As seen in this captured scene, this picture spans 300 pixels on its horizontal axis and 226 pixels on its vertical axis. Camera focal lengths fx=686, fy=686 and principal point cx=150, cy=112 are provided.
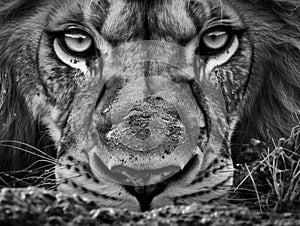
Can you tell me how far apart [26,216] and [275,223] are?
728mm

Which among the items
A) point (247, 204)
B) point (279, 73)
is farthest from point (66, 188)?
point (279, 73)

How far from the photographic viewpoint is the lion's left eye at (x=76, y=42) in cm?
332

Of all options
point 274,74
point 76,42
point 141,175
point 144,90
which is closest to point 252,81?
point 274,74

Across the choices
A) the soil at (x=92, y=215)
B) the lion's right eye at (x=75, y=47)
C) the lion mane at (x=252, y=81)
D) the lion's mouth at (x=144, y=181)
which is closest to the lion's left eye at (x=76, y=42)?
the lion's right eye at (x=75, y=47)

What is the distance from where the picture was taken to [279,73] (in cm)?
374

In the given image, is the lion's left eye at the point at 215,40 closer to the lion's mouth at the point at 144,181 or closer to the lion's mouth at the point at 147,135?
the lion's mouth at the point at 147,135

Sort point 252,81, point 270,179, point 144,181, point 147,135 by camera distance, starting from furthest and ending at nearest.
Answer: point 252,81 → point 270,179 → point 147,135 → point 144,181

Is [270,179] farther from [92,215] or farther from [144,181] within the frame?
[92,215]

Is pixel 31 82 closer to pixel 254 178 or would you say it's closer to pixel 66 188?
pixel 66 188

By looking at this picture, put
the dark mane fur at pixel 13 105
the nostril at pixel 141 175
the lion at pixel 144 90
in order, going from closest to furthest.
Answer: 1. the nostril at pixel 141 175
2. the lion at pixel 144 90
3. the dark mane fur at pixel 13 105

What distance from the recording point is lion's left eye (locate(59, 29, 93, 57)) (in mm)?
3320

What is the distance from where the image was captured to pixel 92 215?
2.03 m

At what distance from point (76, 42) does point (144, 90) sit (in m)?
0.53

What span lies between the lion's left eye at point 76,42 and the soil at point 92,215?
4.32 ft
